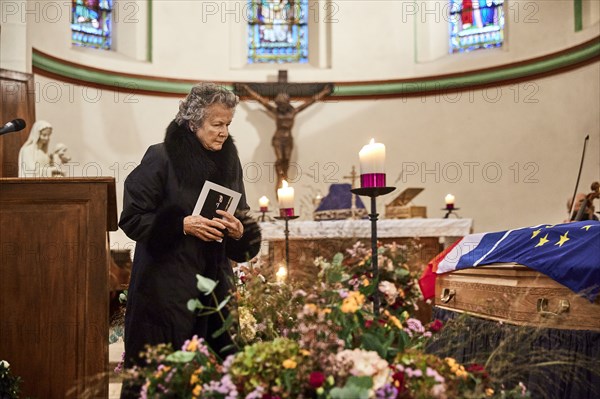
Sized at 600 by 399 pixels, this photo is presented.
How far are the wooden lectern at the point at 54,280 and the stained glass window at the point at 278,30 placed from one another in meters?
7.56

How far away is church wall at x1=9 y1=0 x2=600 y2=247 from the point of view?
27.7 feet

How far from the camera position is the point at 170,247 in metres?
2.25

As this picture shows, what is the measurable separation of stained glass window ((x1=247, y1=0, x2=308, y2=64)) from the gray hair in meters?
8.07

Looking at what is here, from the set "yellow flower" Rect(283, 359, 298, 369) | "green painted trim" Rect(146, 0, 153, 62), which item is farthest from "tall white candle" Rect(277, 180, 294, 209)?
"green painted trim" Rect(146, 0, 153, 62)

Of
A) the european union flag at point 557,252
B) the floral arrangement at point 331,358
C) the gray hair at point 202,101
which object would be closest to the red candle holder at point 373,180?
the gray hair at point 202,101

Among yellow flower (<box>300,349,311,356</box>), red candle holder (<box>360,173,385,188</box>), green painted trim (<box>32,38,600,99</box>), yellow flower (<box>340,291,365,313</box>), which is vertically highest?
green painted trim (<box>32,38,600,99</box>)

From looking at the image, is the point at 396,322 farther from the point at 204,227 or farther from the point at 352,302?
the point at 204,227

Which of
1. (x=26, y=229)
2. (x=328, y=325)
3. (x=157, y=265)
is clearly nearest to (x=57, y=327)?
(x=26, y=229)

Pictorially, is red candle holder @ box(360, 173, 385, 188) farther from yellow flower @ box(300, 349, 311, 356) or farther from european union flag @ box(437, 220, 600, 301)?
yellow flower @ box(300, 349, 311, 356)

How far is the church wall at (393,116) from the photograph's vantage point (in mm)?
8430

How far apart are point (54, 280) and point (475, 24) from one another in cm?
815

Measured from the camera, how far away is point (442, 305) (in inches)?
155

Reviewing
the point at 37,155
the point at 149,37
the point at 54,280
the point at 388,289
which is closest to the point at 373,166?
the point at 388,289

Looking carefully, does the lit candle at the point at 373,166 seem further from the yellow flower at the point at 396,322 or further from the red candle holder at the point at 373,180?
the yellow flower at the point at 396,322
